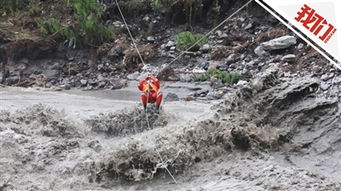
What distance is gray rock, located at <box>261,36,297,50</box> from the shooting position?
9.13 meters

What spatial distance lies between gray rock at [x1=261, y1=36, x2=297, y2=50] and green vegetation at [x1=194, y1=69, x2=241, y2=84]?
0.90 metres

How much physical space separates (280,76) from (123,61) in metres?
5.74

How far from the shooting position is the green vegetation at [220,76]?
8859mm

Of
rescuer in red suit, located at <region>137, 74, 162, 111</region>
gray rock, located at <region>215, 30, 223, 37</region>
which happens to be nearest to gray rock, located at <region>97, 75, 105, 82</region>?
gray rock, located at <region>215, 30, 223, 37</region>

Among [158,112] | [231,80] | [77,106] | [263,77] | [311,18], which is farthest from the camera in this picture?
[231,80]

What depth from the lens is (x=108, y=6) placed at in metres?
12.6

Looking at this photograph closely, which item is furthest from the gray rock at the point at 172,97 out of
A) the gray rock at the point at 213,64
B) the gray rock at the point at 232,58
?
the gray rock at the point at 232,58

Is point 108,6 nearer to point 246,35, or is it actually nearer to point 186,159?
point 246,35

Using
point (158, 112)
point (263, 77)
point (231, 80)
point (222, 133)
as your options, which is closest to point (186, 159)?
point (222, 133)

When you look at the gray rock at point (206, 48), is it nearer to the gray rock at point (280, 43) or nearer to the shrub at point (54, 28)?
the gray rock at point (280, 43)

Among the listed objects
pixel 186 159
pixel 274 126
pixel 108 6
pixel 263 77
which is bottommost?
pixel 186 159

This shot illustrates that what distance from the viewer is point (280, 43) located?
9.21 m

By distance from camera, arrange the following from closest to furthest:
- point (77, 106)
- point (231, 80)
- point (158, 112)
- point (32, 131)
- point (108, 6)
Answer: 1. point (32, 131)
2. point (158, 112)
3. point (77, 106)
4. point (231, 80)
5. point (108, 6)

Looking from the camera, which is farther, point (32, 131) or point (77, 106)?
point (77, 106)
